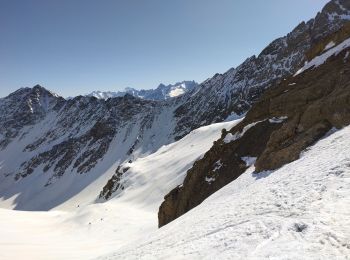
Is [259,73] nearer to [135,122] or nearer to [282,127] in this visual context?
[135,122]

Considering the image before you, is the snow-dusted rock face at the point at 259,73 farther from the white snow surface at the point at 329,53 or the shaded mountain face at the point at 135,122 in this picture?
the white snow surface at the point at 329,53

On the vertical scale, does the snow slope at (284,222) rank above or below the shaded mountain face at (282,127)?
below

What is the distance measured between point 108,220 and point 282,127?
2641 centimetres

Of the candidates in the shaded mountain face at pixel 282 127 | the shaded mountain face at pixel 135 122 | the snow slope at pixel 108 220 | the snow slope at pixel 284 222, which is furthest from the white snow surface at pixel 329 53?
the shaded mountain face at pixel 135 122

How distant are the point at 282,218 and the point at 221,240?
6.24ft

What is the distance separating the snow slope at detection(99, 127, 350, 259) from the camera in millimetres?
8742

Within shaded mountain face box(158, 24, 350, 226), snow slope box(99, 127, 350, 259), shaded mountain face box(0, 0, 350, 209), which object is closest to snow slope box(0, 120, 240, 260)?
shaded mountain face box(158, 24, 350, 226)

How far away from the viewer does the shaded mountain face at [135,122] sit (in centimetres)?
10794

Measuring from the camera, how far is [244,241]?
394 inches

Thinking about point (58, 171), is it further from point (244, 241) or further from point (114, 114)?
point (244, 241)

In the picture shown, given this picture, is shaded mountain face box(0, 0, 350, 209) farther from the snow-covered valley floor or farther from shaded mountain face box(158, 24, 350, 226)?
the snow-covered valley floor

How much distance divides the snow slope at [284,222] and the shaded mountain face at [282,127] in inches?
123

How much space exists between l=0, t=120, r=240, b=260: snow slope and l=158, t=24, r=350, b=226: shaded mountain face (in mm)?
7093

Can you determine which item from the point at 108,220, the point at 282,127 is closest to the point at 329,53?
the point at 282,127
